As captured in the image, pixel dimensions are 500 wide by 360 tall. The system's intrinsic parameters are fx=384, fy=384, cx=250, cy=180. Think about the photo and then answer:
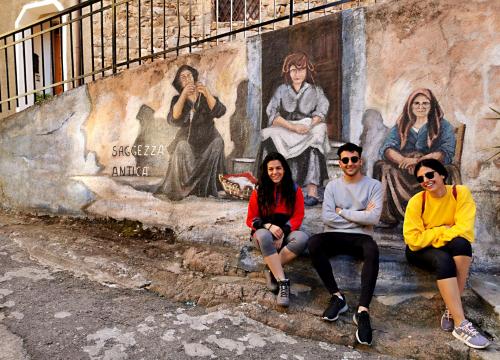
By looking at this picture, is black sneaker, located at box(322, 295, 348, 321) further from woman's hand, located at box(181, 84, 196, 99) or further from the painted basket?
woman's hand, located at box(181, 84, 196, 99)

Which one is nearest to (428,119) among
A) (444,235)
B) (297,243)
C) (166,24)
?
(444,235)

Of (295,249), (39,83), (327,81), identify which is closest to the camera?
(295,249)

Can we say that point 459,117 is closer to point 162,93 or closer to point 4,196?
point 162,93

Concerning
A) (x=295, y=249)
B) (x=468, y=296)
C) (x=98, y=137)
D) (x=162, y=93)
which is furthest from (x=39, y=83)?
(x=468, y=296)

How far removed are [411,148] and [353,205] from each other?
0.89m

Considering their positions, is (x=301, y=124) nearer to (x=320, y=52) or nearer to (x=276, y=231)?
(x=320, y=52)

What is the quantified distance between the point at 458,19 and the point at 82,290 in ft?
13.5

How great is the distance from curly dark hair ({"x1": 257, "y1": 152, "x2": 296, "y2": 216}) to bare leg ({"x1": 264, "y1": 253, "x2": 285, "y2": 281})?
45cm

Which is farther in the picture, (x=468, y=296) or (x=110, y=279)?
(x=110, y=279)

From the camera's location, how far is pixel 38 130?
5.82 meters

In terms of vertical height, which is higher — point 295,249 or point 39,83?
point 39,83

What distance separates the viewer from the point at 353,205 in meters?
3.27

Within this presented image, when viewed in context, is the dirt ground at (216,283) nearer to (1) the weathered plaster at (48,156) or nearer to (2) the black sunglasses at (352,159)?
(1) the weathered plaster at (48,156)

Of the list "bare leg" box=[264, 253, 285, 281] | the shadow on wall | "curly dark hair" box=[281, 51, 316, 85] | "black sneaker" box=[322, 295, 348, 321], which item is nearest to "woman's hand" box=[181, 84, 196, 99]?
the shadow on wall
